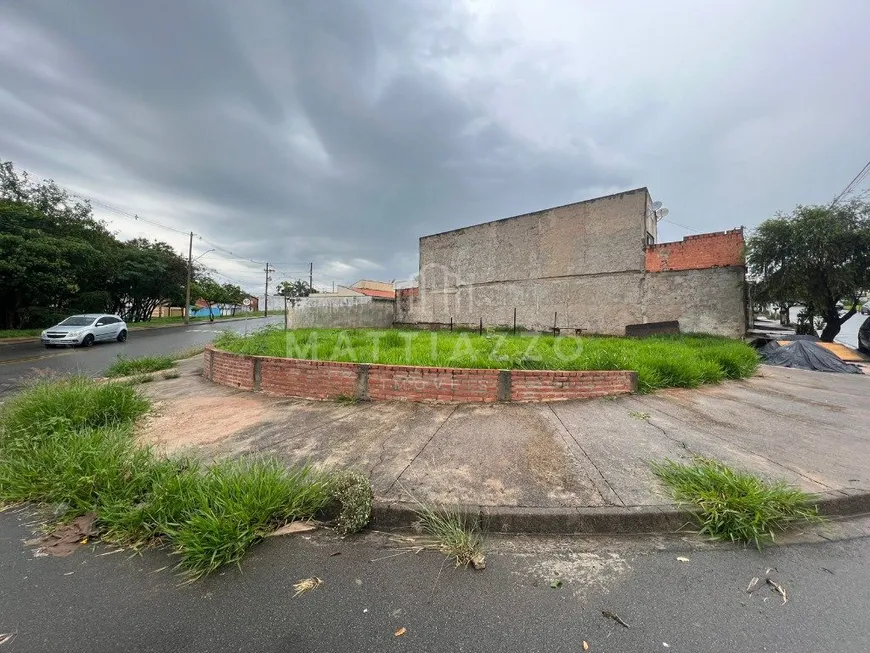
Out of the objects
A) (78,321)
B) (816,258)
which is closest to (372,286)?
(78,321)

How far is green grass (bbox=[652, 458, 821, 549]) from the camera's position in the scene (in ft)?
6.81

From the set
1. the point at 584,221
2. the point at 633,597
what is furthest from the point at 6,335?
the point at 584,221

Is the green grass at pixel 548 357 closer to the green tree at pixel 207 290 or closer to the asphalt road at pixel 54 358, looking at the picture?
the asphalt road at pixel 54 358

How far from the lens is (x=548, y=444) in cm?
315

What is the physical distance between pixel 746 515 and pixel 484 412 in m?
2.34

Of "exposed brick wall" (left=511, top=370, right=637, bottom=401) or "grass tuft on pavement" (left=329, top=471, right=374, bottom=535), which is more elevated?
"exposed brick wall" (left=511, top=370, right=637, bottom=401)

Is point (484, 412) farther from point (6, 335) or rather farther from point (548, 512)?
point (6, 335)

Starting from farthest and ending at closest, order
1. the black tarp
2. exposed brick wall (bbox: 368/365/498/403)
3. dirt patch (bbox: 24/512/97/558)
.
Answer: the black tarp
exposed brick wall (bbox: 368/365/498/403)
dirt patch (bbox: 24/512/97/558)

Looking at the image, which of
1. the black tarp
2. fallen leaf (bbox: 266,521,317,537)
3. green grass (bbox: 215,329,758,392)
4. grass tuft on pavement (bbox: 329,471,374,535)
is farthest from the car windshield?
the black tarp

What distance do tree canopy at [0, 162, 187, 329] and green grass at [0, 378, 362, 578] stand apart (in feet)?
56.8

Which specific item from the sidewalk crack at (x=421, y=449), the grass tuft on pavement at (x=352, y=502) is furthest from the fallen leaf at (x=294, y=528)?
the sidewalk crack at (x=421, y=449)

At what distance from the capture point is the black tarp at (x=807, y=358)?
7961 millimetres

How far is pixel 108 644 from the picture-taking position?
4.61ft

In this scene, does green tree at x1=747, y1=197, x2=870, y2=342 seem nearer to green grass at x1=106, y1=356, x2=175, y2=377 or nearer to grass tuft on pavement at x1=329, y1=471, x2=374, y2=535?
grass tuft on pavement at x1=329, y1=471, x2=374, y2=535
